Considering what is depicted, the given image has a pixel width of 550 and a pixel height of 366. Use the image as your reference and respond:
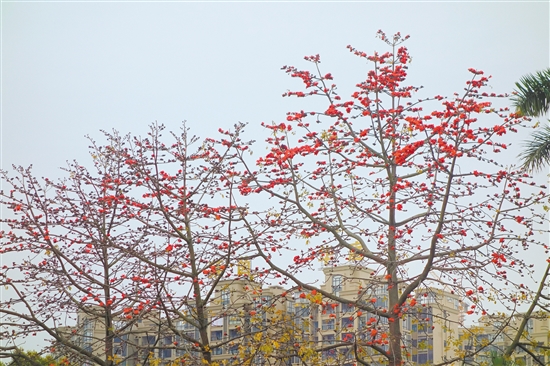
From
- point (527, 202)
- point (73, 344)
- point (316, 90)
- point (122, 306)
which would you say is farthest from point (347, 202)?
point (73, 344)

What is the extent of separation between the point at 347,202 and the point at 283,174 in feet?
2.47

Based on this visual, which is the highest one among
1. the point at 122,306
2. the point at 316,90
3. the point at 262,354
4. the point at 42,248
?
the point at 316,90

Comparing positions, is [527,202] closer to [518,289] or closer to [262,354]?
[518,289]

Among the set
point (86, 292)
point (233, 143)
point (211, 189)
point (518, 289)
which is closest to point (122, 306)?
point (86, 292)

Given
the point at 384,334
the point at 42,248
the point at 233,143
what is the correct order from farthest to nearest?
the point at 42,248
the point at 233,143
the point at 384,334

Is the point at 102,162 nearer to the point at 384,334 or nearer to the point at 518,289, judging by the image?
the point at 384,334

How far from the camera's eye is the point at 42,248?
8.68 metres

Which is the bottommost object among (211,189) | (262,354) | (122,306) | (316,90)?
(262,354)

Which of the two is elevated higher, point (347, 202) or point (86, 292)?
point (347, 202)

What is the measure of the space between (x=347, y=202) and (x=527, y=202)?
1808mm

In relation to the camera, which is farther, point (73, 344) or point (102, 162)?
point (102, 162)

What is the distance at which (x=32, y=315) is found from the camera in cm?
844

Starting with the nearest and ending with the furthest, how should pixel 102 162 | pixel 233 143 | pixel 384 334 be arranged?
pixel 384 334, pixel 233 143, pixel 102 162

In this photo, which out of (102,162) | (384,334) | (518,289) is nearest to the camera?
(384,334)
